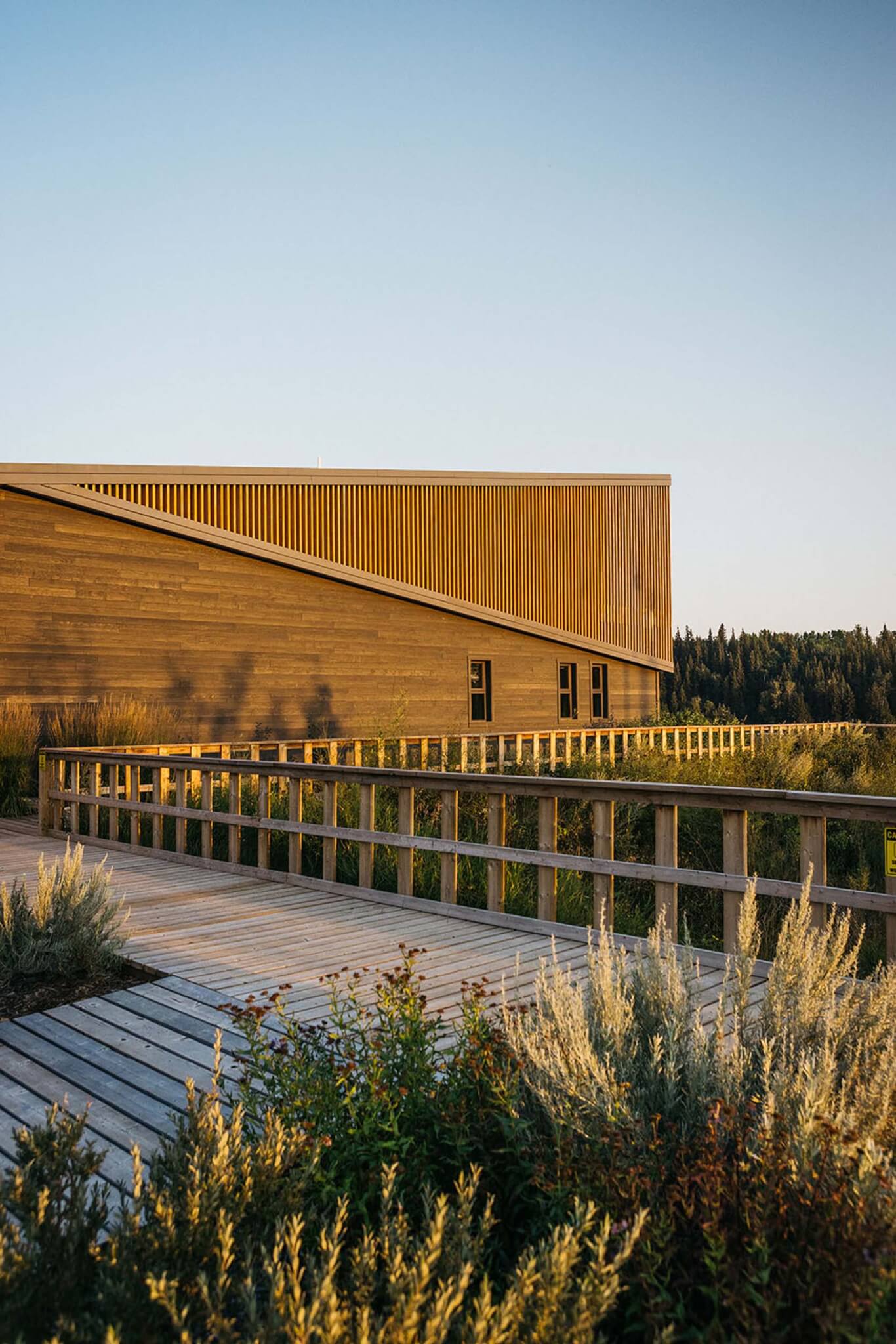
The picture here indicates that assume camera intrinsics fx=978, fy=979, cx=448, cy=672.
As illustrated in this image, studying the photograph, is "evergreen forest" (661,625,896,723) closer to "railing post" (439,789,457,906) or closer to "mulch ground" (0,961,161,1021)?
"railing post" (439,789,457,906)

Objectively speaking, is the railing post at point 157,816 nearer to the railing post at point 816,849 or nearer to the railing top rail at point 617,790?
the railing top rail at point 617,790

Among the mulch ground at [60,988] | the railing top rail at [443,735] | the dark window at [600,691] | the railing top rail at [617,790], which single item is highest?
the dark window at [600,691]

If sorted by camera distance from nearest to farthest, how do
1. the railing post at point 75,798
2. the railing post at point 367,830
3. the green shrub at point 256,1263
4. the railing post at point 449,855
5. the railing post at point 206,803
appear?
the green shrub at point 256,1263 < the railing post at point 449,855 < the railing post at point 367,830 < the railing post at point 206,803 < the railing post at point 75,798

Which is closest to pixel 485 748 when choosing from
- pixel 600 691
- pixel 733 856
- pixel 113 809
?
pixel 113 809

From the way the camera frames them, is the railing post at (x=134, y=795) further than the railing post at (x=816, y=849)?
Yes

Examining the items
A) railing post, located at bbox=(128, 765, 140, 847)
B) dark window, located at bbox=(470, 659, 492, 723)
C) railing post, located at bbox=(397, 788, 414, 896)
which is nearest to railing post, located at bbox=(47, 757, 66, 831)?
railing post, located at bbox=(128, 765, 140, 847)

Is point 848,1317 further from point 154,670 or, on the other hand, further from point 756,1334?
point 154,670

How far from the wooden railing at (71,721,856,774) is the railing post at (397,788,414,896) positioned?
2.17 metres

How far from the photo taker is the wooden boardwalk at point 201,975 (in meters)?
3.77

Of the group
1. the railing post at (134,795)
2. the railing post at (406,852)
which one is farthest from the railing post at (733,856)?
the railing post at (134,795)

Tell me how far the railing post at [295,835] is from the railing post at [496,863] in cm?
214

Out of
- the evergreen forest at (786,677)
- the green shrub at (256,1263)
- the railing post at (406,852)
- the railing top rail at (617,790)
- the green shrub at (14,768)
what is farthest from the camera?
the evergreen forest at (786,677)

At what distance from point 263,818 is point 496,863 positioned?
8.82 feet

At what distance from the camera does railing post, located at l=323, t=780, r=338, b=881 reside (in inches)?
324
